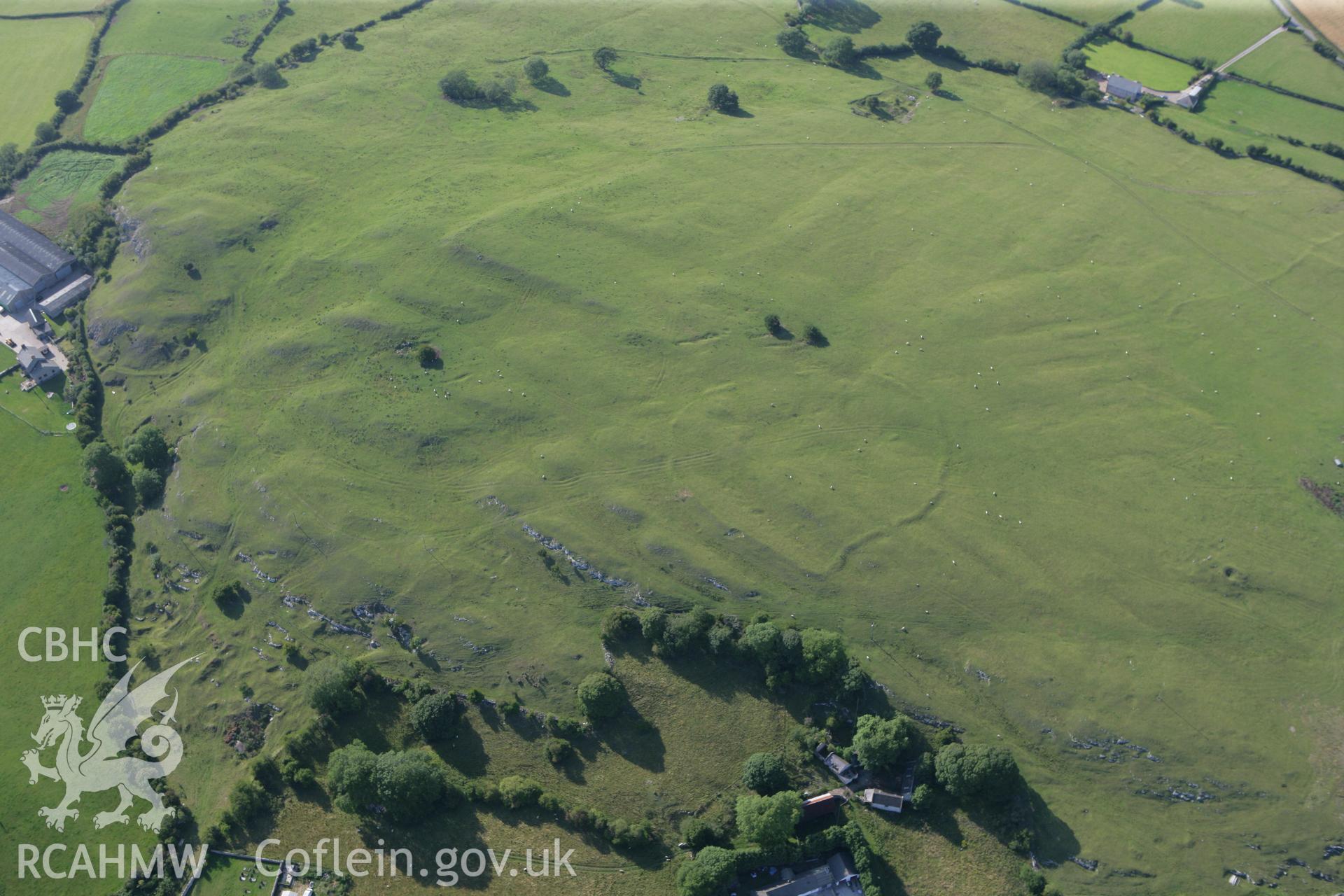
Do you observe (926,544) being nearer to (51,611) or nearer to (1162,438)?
(1162,438)

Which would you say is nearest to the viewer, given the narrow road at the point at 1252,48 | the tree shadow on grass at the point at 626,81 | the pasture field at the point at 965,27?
the narrow road at the point at 1252,48

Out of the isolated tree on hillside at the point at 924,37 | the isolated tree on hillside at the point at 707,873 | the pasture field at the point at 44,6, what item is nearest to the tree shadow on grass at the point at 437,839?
the isolated tree on hillside at the point at 707,873

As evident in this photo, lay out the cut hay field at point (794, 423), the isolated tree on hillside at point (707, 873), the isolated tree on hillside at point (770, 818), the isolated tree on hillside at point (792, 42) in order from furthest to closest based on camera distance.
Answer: the isolated tree on hillside at point (792, 42), the cut hay field at point (794, 423), the isolated tree on hillside at point (770, 818), the isolated tree on hillside at point (707, 873)

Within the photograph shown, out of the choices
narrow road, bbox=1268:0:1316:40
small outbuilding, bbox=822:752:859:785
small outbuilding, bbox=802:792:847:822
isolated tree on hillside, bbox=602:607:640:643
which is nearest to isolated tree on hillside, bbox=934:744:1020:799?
small outbuilding, bbox=822:752:859:785

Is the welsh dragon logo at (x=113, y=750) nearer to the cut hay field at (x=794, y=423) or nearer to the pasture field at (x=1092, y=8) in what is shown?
the cut hay field at (x=794, y=423)

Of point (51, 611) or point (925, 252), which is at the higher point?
point (925, 252)

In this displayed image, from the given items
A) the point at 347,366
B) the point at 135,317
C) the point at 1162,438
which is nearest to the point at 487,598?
the point at 347,366

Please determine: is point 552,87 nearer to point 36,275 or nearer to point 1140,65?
point 36,275
